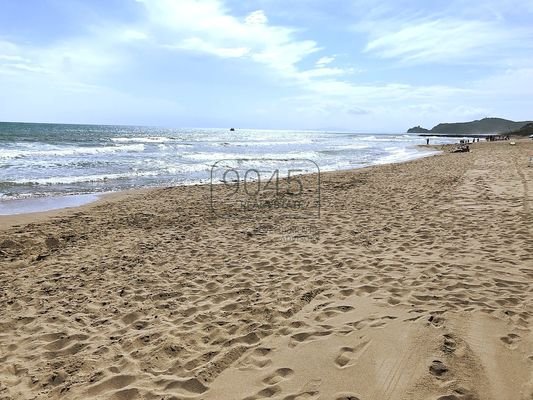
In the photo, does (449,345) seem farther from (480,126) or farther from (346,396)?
(480,126)

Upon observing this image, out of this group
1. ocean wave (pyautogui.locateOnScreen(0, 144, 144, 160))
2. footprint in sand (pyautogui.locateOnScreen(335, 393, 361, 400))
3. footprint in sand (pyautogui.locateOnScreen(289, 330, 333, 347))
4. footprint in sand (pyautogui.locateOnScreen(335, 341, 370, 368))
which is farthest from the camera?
ocean wave (pyautogui.locateOnScreen(0, 144, 144, 160))

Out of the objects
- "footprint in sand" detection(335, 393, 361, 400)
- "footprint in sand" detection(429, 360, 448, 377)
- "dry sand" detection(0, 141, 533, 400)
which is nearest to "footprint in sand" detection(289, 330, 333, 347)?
"dry sand" detection(0, 141, 533, 400)

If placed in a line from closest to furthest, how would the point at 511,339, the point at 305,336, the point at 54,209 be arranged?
the point at 511,339 → the point at 305,336 → the point at 54,209

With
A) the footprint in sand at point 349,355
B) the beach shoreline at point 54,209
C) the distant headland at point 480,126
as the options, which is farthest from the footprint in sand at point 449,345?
the distant headland at point 480,126

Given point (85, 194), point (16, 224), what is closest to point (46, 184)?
point (85, 194)

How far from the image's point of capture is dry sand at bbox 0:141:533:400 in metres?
2.89

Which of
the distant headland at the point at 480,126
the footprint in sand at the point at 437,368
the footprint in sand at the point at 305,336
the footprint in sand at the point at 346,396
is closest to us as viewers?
the footprint in sand at the point at 346,396

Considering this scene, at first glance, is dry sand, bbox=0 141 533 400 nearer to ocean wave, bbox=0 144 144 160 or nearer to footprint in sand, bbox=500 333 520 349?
footprint in sand, bbox=500 333 520 349

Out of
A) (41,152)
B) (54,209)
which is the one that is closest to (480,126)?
(41,152)

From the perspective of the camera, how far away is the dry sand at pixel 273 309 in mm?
2891

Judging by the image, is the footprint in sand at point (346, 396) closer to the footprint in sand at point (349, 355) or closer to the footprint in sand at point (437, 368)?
the footprint in sand at point (349, 355)

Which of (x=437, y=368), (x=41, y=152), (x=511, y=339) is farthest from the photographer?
(x=41, y=152)

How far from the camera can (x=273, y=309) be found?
4.07 m

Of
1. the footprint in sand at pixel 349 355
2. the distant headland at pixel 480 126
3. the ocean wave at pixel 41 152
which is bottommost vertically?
the footprint in sand at pixel 349 355
